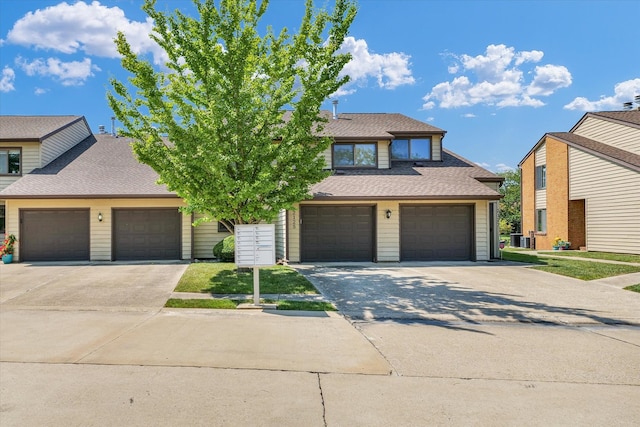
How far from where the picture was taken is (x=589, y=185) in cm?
1981

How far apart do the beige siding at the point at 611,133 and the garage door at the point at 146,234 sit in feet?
76.3

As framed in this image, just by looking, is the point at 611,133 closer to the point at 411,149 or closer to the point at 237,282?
the point at 411,149

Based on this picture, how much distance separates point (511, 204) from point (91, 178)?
4464 cm

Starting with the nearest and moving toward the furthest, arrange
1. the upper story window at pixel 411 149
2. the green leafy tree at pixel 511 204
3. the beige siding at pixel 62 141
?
1. the beige siding at pixel 62 141
2. the upper story window at pixel 411 149
3. the green leafy tree at pixel 511 204

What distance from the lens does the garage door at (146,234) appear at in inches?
618

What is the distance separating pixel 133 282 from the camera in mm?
10453

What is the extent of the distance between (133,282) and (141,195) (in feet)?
18.6

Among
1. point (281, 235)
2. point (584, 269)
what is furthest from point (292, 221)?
point (584, 269)

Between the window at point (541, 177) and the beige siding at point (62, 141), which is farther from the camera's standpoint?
the window at point (541, 177)

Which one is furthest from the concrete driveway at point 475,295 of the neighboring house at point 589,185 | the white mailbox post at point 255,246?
the neighboring house at point 589,185

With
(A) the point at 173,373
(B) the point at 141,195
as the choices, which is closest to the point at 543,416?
(A) the point at 173,373

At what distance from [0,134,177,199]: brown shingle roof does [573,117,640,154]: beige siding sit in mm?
23252

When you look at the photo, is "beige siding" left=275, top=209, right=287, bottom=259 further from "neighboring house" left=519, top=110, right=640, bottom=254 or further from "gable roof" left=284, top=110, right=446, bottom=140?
"neighboring house" left=519, top=110, right=640, bottom=254

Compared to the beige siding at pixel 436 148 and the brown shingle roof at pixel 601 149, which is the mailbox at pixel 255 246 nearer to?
the beige siding at pixel 436 148
